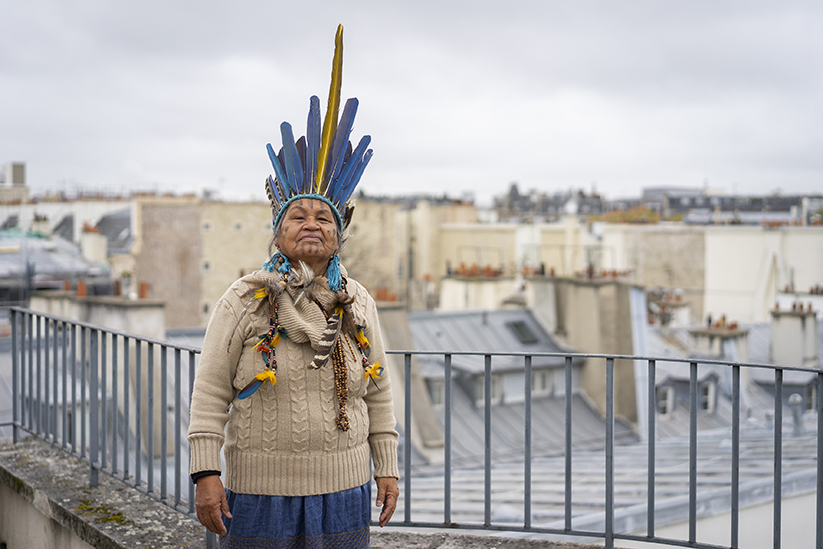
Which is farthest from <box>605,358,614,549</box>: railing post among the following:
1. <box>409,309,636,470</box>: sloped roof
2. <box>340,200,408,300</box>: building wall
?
<box>340,200,408,300</box>: building wall

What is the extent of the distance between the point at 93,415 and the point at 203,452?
199cm

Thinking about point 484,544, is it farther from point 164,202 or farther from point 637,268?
point 637,268

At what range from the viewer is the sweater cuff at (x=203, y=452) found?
8.34ft

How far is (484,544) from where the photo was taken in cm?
379

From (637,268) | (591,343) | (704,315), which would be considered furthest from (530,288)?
(637,268)

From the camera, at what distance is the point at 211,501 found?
2547 mm

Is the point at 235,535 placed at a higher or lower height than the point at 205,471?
lower

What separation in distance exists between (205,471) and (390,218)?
42714 millimetres

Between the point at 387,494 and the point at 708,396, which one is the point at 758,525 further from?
the point at 708,396

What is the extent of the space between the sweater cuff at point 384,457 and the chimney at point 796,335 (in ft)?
77.6

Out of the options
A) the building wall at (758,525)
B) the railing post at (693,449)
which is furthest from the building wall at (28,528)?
the building wall at (758,525)

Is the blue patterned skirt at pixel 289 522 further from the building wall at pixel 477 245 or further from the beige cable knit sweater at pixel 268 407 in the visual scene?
the building wall at pixel 477 245

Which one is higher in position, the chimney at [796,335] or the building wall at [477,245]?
the building wall at [477,245]

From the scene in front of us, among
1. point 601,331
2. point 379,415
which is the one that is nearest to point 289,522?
point 379,415
